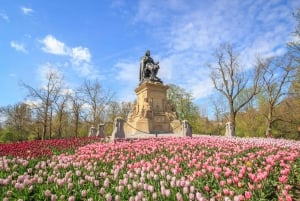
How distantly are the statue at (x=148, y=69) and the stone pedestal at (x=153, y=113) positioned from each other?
3.93 feet

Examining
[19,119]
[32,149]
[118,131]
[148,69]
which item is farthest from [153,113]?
[19,119]

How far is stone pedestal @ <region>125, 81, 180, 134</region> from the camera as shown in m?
18.7

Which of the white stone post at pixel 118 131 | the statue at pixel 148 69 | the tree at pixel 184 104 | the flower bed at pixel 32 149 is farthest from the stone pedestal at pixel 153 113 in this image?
the tree at pixel 184 104

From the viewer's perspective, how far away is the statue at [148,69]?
2128cm

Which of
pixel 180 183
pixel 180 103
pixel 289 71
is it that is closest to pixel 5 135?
pixel 180 103

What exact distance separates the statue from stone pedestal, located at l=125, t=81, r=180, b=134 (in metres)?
1.20

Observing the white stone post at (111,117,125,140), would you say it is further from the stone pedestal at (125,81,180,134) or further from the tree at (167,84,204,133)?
the tree at (167,84,204,133)

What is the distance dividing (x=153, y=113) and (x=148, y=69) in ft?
15.1

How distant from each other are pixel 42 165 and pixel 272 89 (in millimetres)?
27673

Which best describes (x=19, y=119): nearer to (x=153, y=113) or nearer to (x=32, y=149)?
(x=153, y=113)

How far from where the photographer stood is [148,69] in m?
21.7

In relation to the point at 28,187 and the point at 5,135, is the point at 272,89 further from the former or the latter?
the point at 5,135

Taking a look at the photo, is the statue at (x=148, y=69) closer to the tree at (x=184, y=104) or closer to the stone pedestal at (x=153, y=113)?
the stone pedestal at (x=153, y=113)

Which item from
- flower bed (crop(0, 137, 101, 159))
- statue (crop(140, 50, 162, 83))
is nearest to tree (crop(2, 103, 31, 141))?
statue (crop(140, 50, 162, 83))
